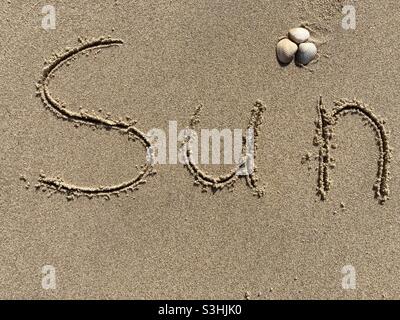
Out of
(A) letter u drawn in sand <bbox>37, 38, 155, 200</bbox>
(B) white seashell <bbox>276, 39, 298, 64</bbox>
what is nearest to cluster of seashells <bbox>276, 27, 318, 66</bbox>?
(B) white seashell <bbox>276, 39, 298, 64</bbox>

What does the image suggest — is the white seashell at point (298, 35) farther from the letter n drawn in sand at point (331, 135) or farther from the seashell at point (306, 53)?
the letter n drawn in sand at point (331, 135)

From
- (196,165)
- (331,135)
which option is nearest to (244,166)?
(196,165)

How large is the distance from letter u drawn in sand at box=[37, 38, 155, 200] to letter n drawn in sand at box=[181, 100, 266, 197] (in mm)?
212

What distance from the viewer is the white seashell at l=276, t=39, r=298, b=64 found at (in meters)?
2.00

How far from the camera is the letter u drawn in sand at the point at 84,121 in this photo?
1.99 meters

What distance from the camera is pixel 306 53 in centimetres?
201

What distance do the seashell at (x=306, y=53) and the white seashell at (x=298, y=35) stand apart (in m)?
0.02

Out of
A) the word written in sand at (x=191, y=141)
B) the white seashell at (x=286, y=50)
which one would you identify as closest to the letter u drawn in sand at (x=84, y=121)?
the word written in sand at (x=191, y=141)

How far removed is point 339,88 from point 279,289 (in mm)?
1045

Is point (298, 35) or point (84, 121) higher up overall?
point (298, 35)

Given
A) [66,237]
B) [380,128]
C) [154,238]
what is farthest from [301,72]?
[66,237]

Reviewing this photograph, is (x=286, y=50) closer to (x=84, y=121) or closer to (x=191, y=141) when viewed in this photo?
(x=191, y=141)

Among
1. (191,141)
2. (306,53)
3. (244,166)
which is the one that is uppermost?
(306,53)

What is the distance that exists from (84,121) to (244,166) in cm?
81
